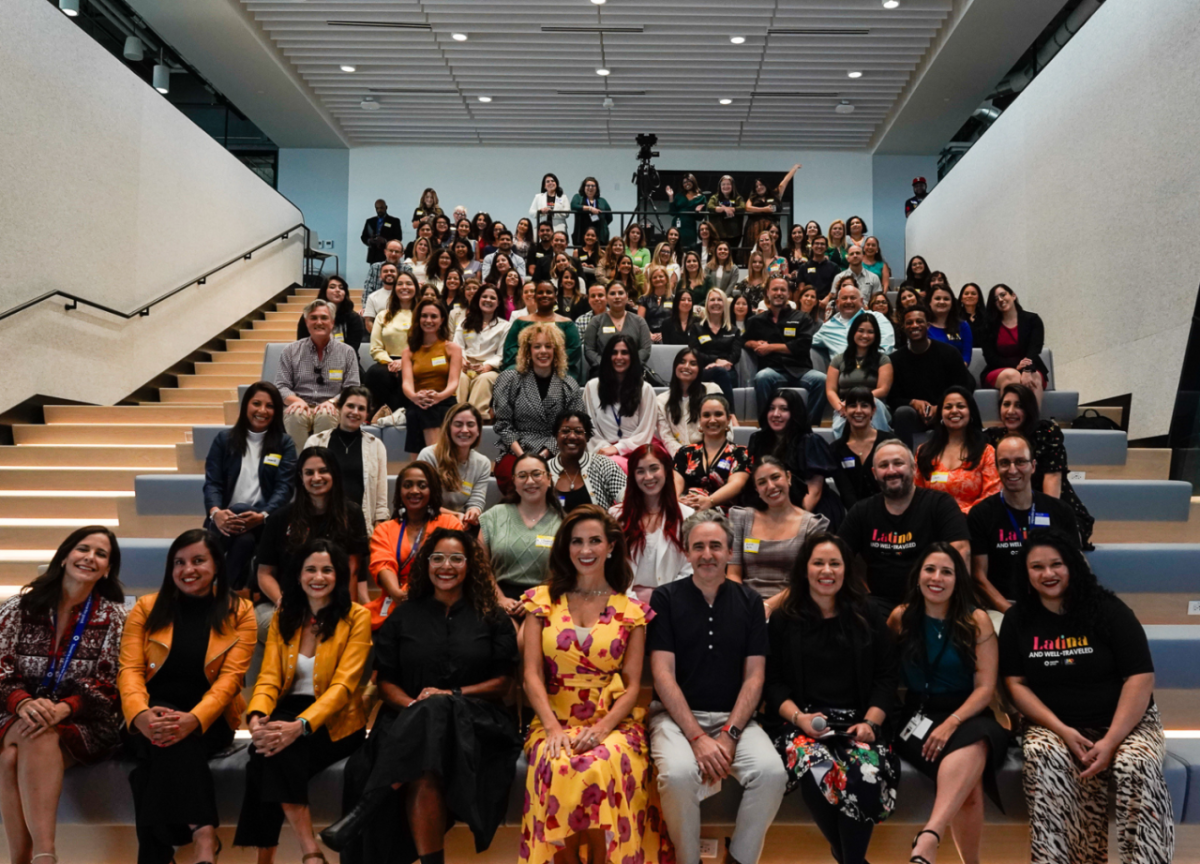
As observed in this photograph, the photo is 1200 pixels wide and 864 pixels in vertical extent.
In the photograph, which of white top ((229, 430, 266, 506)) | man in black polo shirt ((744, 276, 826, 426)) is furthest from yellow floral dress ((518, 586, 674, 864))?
man in black polo shirt ((744, 276, 826, 426))

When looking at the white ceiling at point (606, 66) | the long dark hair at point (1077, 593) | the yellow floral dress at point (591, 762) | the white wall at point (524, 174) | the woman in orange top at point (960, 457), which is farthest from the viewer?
the white wall at point (524, 174)

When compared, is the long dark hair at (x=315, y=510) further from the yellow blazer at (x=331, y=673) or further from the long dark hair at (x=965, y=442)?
the long dark hair at (x=965, y=442)

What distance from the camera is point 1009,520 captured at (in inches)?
130

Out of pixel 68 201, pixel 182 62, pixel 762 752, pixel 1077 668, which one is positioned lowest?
pixel 762 752

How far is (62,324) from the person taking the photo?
19.1 ft

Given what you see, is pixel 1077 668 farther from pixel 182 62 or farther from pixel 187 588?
pixel 182 62

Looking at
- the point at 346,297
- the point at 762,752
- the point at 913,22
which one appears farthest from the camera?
the point at 913,22


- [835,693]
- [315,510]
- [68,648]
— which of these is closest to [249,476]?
[315,510]

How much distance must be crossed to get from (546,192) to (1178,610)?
281 inches

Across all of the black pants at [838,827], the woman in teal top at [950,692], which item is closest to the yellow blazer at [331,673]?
the black pants at [838,827]

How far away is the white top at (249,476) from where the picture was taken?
3789 mm

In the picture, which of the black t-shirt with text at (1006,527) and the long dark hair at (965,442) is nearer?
the black t-shirt with text at (1006,527)

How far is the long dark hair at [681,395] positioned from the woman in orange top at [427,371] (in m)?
1.16

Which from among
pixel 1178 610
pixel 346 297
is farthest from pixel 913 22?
pixel 1178 610
